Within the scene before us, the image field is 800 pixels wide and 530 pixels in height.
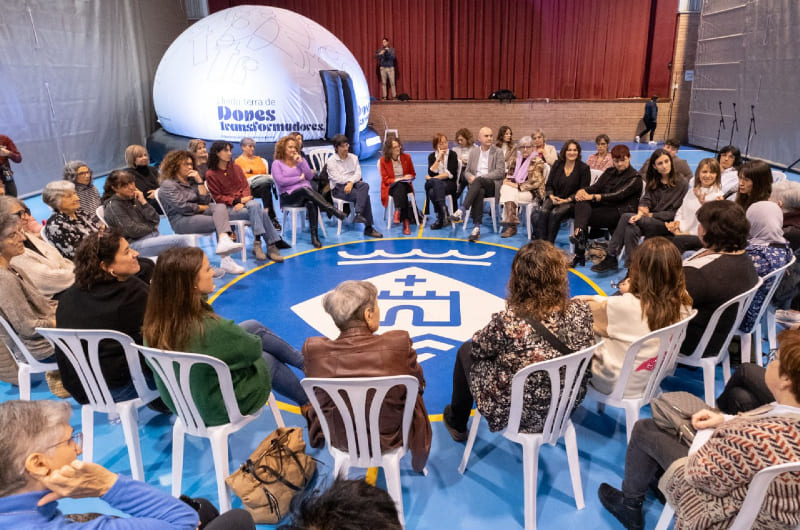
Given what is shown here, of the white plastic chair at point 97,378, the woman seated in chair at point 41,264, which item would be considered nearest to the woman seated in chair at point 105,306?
the white plastic chair at point 97,378

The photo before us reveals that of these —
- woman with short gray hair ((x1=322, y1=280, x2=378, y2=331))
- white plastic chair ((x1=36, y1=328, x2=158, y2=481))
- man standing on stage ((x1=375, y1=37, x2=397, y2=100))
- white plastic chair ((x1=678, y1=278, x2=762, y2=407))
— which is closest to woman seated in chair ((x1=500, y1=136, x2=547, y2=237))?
white plastic chair ((x1=678, y1=278, x2=762, y2=407))

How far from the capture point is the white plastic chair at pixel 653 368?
2.30 metres

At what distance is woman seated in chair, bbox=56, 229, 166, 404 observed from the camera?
251cm

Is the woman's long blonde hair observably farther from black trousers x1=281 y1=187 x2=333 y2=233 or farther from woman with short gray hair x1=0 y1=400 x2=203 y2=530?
black trousers x1=281 y1=187 x2=333 y2=233

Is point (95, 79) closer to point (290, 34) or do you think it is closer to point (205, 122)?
point (205, 122)

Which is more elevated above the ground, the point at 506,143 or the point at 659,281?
the point at 506,143

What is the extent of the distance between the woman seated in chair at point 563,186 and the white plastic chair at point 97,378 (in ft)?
14.3

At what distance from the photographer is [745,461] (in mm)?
1477

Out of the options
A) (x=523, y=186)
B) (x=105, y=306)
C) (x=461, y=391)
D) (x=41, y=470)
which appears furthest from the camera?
(x=523, y=186)

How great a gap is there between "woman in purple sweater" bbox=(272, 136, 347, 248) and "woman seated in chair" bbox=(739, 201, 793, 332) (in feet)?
14.0

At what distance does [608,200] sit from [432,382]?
3.11 metres

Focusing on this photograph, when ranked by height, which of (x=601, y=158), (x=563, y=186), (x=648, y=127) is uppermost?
(x=648, y=127)

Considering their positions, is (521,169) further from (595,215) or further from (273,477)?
(273,477)

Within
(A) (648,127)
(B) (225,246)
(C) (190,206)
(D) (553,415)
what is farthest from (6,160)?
(A) (648,127)
